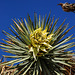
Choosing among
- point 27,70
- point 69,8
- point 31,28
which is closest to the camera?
point 69,8

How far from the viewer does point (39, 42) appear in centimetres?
532

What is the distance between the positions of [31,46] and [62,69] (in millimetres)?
1189

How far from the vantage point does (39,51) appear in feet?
17.5

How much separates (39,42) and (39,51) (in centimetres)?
28

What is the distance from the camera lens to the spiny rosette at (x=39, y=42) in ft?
17.1

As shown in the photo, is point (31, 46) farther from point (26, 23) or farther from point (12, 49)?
point (26, 23)

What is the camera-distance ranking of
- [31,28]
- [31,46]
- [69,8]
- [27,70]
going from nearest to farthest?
[69,8] → [27,70] → [31,46] → [31,28]

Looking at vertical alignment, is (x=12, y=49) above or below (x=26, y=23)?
below

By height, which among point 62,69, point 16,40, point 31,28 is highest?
point 31,28

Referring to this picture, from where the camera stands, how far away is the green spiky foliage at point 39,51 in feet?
17.0

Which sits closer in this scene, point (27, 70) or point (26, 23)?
point (27, 70)

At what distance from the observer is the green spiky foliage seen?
204 inches

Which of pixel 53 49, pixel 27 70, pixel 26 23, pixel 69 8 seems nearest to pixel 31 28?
pixel 26 23

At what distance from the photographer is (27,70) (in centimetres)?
505
